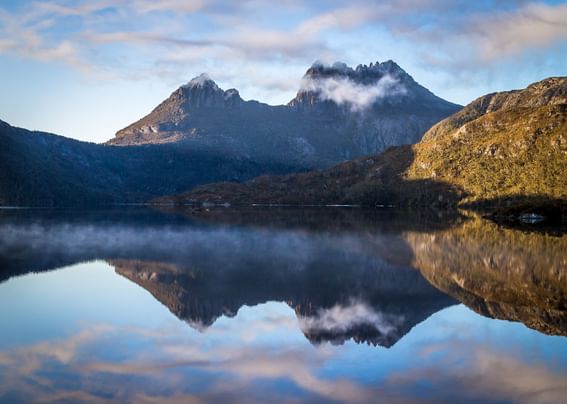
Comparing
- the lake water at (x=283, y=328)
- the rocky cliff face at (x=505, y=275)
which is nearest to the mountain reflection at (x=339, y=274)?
the rocky cliff face at (x=505, y=275)

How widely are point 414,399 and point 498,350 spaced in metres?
8.30

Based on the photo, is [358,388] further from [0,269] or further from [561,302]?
[0,269]

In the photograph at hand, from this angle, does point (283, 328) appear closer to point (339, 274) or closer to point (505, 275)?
point (339, 274)

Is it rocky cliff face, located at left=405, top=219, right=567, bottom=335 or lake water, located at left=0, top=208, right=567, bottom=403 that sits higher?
lake water, located at left=0, top=208, right=567, bottom=403

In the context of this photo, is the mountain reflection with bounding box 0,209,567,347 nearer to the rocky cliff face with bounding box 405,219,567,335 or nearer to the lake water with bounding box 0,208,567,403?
the rocky cliff face with bounding box 405,219,567,335

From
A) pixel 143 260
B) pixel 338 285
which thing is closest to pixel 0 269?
pixel 143 260

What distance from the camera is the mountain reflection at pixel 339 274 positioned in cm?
3309

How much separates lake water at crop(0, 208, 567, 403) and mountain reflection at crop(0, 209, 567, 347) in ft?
0.62

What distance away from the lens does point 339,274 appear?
1916 inches

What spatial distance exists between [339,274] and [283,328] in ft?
62.5

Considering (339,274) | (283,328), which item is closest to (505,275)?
(339,274)

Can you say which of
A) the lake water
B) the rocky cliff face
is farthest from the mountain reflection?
the lake water

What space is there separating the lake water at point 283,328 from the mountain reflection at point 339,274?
0.19 metres

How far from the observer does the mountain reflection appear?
33.1 meters
